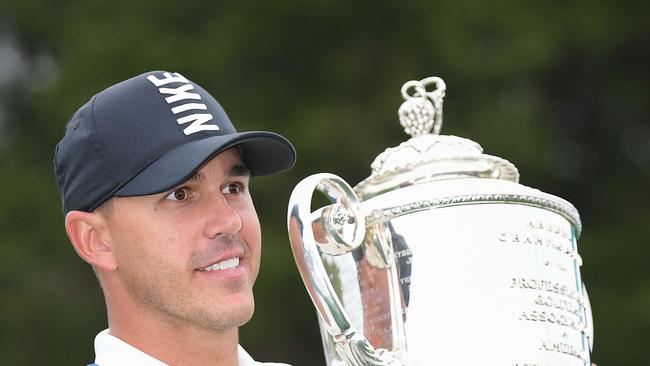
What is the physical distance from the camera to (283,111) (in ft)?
27.0

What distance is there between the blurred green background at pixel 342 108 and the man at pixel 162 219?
5117 mm

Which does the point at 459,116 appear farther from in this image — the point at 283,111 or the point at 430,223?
the point at 430,223

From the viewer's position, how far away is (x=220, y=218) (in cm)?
226

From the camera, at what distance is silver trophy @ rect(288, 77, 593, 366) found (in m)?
2.22

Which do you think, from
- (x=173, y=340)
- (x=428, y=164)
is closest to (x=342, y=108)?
(x=428, y=164)

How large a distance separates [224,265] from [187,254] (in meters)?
0.06

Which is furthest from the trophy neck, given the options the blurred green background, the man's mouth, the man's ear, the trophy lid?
the blurred green background

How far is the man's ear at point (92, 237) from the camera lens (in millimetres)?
2291

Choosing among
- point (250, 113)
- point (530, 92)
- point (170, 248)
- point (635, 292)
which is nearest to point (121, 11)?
point (250, 113)

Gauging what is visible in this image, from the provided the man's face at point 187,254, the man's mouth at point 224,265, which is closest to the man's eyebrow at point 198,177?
the man's face at point 187,254

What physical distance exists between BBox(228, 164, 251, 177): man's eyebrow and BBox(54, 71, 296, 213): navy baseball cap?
4 centimetres

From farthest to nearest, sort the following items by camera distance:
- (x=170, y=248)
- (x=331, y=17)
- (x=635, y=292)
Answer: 1. (x=331, y=17)
2. (x=635, y=292)
3. (x=170, y=248)

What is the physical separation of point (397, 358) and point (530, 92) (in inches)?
254

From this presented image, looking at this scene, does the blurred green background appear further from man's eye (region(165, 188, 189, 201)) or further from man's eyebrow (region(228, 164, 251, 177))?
man's eye (region(165, 188, 189, 201))
